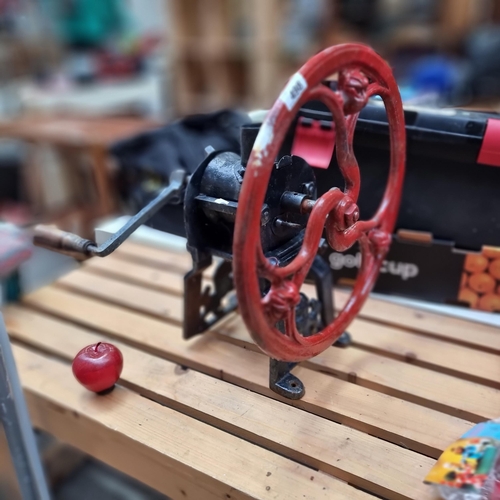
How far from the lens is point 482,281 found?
0.87m

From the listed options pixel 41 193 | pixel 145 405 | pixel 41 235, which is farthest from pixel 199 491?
pixel 41 193

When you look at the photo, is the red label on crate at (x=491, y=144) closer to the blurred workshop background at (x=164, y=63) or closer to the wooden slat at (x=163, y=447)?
the wooden slat at (x=163, y=447)

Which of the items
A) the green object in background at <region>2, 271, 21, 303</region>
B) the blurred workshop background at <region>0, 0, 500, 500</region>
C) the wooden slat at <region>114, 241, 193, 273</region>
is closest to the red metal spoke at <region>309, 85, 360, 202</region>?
the wooden slat at <region>114, 241, 193, 273</region>

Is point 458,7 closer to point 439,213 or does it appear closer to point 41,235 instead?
point 439,213

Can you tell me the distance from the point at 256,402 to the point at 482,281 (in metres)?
0.46

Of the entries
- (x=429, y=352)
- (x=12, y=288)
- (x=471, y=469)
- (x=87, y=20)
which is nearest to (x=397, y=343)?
(x=429, y=352)

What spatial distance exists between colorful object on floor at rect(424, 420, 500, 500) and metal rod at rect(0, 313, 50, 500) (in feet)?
1.58

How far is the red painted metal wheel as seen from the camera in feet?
1.56

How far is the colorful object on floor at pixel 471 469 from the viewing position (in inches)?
19.5

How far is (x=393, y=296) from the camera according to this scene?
0.94 metres

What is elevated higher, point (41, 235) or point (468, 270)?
point (41, 235)

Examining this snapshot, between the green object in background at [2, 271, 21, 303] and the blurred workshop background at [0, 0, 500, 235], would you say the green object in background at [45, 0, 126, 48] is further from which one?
the green object in background at [2, 271, 21, 303]

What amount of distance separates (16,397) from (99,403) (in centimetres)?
11

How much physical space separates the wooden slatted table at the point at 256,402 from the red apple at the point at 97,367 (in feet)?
0.10
